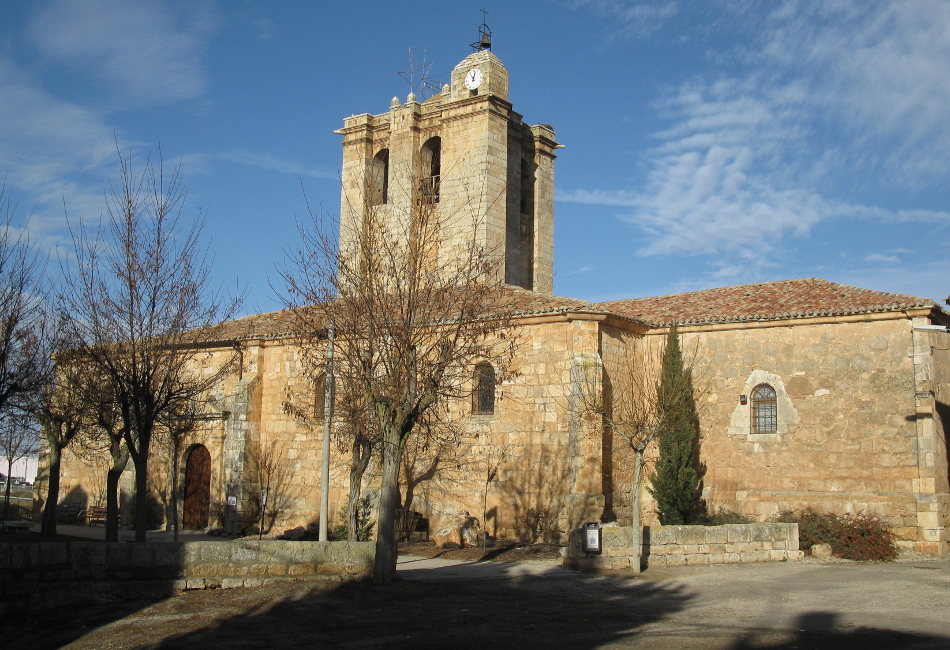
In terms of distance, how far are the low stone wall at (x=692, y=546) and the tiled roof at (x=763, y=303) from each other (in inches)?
184

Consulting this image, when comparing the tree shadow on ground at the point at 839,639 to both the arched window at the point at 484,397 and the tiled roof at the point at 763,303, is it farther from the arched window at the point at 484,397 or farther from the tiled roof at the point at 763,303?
the arched window at the point at 484,397

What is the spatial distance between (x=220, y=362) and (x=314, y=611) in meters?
15.0

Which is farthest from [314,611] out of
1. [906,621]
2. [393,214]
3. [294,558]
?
[393,214]

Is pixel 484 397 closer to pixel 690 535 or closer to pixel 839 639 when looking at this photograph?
pixel 690 535

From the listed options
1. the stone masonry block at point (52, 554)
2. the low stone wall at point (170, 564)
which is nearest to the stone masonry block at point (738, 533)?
the low stone wall at point (170, 564)

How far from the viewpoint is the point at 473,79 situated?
94.8 ft

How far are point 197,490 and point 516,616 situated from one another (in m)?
16.0

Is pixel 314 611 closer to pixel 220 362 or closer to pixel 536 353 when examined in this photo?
pixel 536 353

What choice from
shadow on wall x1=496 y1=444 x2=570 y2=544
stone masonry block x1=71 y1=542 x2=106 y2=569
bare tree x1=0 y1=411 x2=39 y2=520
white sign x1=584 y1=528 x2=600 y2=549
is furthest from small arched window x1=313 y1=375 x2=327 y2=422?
stone masonry block x1=71 y1=542 x2=106 y2=569

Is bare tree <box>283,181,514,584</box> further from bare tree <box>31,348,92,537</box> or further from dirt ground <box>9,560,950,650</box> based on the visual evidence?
bare tree <box>31,348,92,537</box>

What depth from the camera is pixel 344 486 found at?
22.1 metres

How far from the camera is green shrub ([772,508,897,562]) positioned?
55.3ft

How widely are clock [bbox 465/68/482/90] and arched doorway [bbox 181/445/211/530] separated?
13.7m

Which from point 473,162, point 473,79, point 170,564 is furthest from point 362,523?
point 473,79
